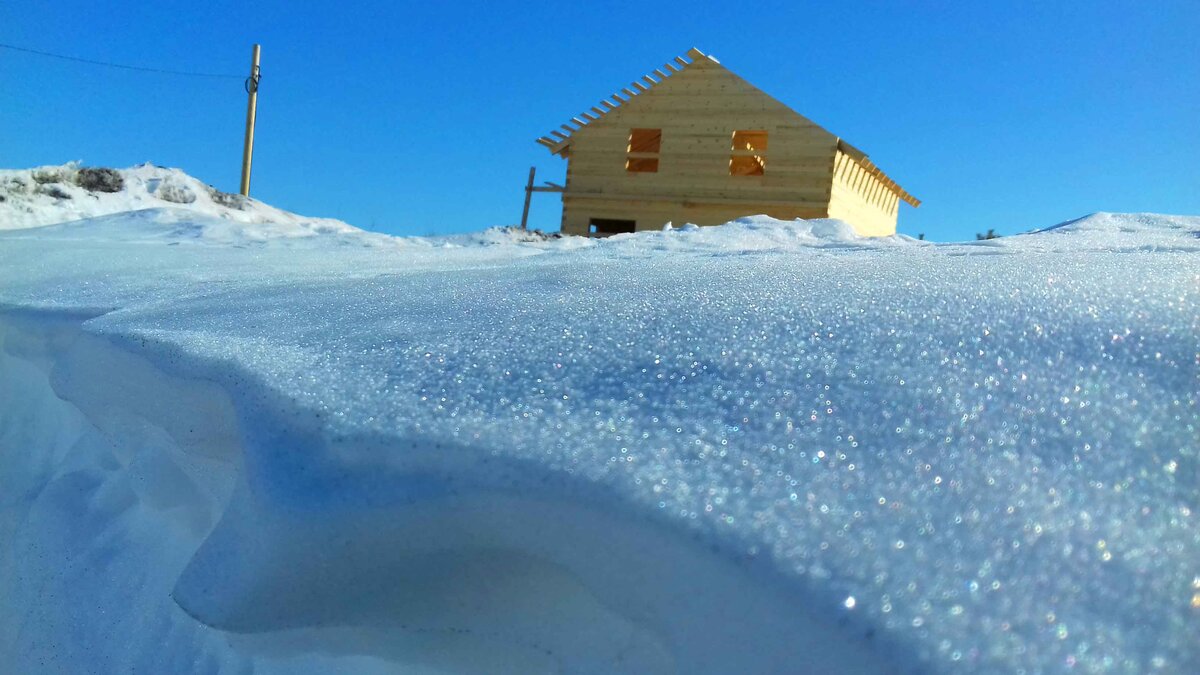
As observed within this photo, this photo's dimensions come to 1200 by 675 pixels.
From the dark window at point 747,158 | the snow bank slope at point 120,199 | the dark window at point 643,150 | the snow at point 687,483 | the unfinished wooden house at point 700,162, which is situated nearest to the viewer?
the snow at point 687,483

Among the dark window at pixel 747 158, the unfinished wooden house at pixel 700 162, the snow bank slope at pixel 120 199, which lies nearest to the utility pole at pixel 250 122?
the snow bank slope at pixel 120 199

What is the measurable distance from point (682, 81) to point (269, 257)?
8.28m

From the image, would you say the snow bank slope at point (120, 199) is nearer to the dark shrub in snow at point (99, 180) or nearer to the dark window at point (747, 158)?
the dark shrub in snow at point (99, 180)

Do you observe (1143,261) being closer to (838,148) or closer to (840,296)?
(840,296)

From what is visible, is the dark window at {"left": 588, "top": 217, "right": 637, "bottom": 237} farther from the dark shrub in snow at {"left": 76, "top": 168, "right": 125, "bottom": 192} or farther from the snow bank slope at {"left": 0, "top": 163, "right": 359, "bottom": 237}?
the dark shrub in snow at {"left": 76, "top": 168, "right": 125, "bottom": 192}

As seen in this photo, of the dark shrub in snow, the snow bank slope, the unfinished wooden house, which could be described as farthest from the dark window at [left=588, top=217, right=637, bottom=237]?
the dark shrub in snow

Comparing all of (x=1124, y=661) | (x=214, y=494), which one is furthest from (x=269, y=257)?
(x=1124, y=661)

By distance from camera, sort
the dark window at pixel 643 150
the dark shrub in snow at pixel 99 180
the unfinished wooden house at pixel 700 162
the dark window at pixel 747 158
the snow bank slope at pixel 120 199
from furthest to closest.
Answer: the dark window at pixel 747 158 < the dark window at pixel 643 150 < the unfinished wooden house at pixel 700 162 < the dark shrub in snow at pixel 99 180 < the snow bank slope at pixel 120 199

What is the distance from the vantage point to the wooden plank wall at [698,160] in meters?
Result: 9.86

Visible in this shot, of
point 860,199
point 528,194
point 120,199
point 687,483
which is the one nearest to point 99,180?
point 120,199

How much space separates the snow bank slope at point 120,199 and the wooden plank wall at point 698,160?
14.0ft

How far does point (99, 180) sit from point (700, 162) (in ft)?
24.8

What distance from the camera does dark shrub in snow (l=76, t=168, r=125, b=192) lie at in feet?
26.4

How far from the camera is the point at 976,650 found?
1.59ft
